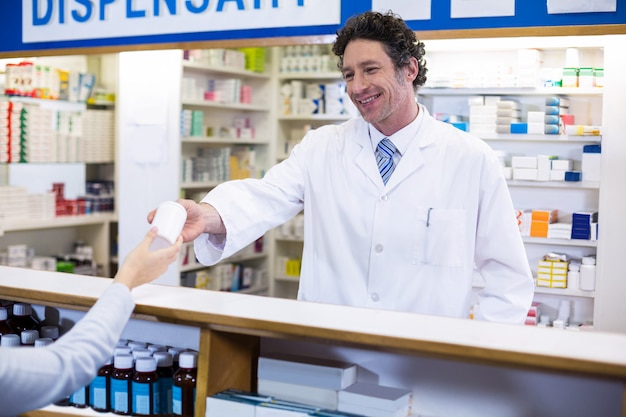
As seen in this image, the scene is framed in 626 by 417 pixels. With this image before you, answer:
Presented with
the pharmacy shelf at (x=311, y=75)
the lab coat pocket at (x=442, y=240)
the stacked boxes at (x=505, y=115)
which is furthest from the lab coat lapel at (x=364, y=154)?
the pharmacy shelf at (x=311, y=75)

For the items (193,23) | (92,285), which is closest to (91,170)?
(193,23)

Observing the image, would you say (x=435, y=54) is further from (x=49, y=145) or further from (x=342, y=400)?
(x=342, y=400)

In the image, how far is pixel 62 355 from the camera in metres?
1.50

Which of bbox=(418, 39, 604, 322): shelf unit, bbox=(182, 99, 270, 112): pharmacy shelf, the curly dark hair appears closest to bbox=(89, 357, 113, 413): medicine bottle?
the curly dark hair

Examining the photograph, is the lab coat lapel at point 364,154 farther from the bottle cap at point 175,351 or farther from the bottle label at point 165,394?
the bottle label at point 165,394

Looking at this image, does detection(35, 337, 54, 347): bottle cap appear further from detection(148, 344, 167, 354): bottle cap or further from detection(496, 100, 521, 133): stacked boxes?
detection(496, 100, 521, 133): stacked boxes

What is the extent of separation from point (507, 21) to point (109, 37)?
228 centimetres

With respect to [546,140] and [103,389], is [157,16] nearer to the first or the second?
[546,140]

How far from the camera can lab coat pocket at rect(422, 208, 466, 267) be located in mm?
2576

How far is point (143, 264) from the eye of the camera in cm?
178

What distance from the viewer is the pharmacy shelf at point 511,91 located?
4676 millimetres

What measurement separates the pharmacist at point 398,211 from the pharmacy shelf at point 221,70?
3697mm

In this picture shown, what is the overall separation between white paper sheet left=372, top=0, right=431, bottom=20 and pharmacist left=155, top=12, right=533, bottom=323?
3.21 feet

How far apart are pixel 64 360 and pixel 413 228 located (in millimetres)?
1408
